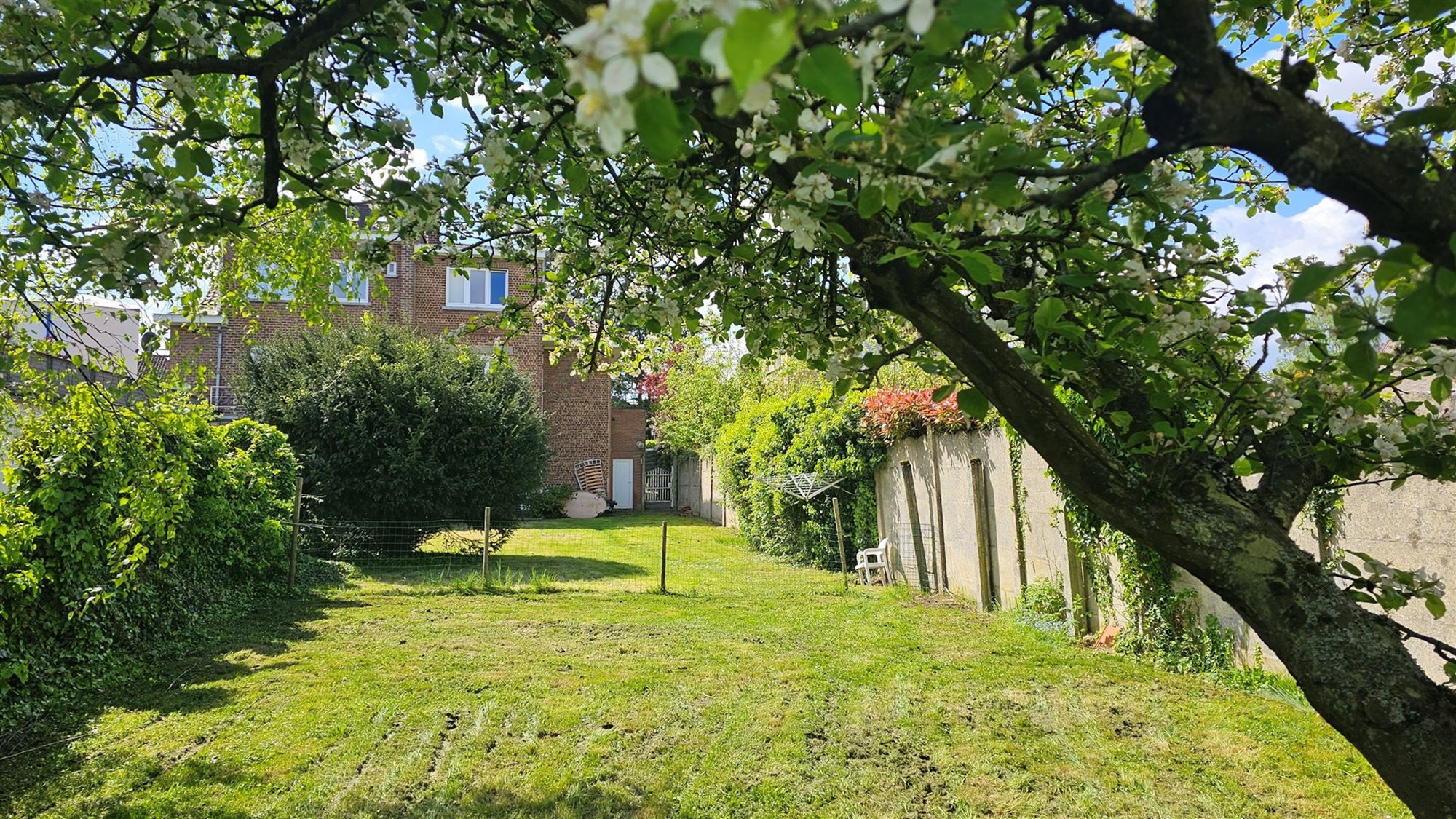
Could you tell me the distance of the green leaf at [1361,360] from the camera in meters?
1.17

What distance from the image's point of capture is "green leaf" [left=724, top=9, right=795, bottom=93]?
603mm

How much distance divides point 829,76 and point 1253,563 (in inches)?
54.6

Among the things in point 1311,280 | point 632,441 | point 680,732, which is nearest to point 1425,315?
point 1311,280

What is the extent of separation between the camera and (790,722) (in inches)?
180

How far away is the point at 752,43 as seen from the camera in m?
0.61

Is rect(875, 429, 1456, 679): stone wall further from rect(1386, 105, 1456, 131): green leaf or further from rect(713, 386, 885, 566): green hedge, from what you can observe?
rect(1386, 105, 1456, 131): green leaf

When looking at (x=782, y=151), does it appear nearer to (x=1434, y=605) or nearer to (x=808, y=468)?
(x=1434, y=605)

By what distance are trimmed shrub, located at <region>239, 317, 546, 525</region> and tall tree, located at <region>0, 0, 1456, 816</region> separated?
8916 mm

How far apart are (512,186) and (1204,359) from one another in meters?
2.20

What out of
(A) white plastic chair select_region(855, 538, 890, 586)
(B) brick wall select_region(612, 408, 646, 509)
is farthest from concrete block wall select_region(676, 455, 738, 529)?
(A) white plastic chair select_region(855, 538, 890, 586)

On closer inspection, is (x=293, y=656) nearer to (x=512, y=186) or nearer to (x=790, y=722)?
(x=790, y=722)

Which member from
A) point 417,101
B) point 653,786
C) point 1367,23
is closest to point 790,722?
point 653,786

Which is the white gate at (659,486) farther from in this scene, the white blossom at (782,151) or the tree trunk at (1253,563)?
the white blossom at (782,151)

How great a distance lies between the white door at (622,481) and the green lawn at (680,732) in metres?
A: 20.0
